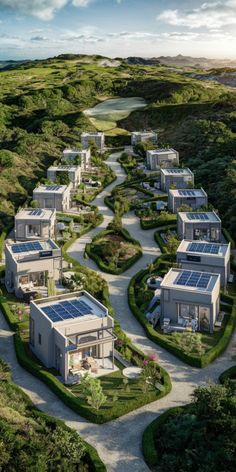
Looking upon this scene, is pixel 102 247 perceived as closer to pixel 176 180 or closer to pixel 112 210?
pixel 112 210

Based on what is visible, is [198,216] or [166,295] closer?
[166,295]

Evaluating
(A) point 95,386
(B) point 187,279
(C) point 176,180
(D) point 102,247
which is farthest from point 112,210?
(A) point 95,386

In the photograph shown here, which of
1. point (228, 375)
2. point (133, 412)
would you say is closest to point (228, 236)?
point (228, 375)

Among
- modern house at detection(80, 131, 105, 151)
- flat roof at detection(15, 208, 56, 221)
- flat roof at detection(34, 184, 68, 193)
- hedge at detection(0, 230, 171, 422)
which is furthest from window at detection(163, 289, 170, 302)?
modern house at detection(80, 131, 105, 151)

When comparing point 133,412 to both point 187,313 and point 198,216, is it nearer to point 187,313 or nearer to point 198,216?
point 187,313

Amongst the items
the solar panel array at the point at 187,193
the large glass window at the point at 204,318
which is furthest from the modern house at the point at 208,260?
the solar panel array at the point at 187,193

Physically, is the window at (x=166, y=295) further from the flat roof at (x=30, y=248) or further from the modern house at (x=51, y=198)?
the modern house at (x=51, y=198)

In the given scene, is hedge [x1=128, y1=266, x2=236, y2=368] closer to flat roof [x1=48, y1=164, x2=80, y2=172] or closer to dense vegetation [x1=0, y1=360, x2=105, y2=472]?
dense vegetation [x1=0, y1=360, x2=105, y2=472]
